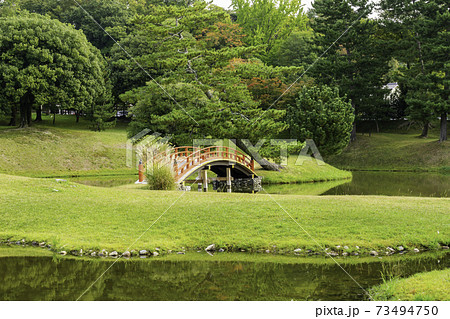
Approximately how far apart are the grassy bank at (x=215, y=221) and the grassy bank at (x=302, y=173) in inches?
576

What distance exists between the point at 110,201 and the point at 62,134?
26841 mm

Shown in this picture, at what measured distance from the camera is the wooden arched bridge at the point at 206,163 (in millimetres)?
22141

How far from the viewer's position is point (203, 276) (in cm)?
991

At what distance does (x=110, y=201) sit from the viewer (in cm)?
1589

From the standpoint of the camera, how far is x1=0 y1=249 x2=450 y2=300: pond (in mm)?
8656

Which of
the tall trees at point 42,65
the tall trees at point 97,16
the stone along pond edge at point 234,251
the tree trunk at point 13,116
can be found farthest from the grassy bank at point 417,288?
the tall trees at point 97,16

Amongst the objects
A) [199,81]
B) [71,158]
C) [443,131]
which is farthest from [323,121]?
[71,158]

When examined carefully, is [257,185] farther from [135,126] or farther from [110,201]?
[110,201]

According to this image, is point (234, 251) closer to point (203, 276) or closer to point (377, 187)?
point (203, 276)

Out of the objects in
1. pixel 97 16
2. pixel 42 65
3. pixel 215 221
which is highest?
pixel 97 16

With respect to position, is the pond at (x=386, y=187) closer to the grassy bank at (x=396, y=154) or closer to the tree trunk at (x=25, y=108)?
the grassy bank at (x=396, y=154)

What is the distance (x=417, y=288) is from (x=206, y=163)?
55.4 ft

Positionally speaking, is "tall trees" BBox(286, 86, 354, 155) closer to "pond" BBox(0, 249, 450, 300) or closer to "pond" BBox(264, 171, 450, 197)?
"pond" BBox(264, 171, 450, 197)
